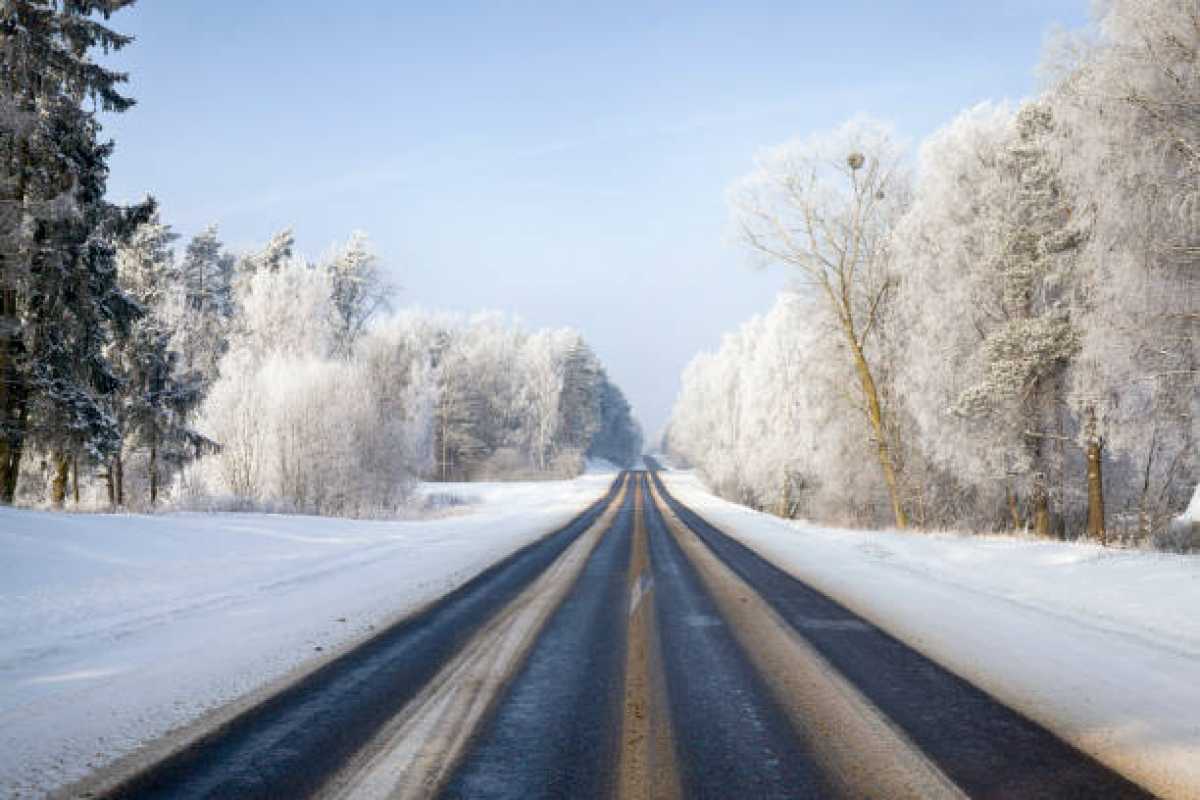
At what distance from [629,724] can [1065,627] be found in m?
4.98

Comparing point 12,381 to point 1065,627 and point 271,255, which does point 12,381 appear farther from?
point 271,255

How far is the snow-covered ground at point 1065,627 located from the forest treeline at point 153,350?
14718 mm

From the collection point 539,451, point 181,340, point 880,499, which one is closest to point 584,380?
point 539,451

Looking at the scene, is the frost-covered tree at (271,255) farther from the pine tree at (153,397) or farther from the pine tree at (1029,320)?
the pine tree at (1029,320)

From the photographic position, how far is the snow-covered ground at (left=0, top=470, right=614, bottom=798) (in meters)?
3.90

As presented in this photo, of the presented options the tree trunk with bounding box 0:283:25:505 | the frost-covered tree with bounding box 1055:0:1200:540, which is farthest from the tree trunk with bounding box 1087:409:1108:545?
the tree trunk with bounding box 0:283:25:505

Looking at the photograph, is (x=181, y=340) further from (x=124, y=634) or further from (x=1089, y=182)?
(x=1089, y=182)

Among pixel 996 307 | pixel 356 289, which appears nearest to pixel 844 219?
pixel 996 307

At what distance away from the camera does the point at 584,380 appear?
84.5 m

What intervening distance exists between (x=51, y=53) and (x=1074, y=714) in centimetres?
2001

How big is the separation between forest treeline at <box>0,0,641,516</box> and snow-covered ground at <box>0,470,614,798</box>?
5042 mm

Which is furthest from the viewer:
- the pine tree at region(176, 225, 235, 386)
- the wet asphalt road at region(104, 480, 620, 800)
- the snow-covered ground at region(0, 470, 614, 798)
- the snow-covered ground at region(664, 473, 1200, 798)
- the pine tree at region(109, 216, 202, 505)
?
the pine tree at region(176, 225, 235, 386)

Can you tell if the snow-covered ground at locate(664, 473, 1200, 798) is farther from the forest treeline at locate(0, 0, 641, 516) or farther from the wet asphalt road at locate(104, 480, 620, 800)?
the forest treeline at locate(0, 0, 641, 516)

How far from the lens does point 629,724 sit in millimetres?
3895
